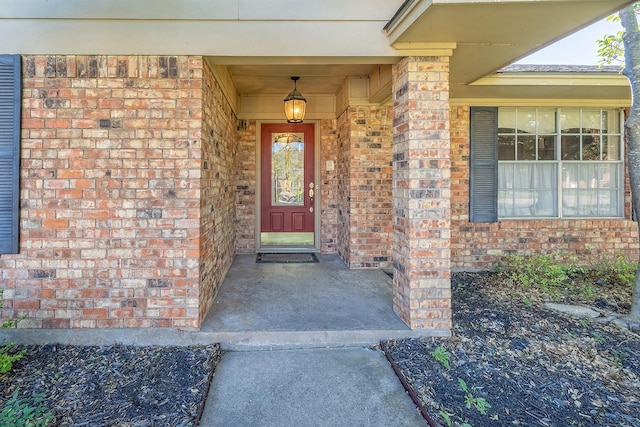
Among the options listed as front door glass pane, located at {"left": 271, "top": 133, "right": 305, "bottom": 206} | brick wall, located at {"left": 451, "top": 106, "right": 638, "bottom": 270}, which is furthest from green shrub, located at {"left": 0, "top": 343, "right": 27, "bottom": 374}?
brick wall, located at {"left": 451, "top": 106, "right": 638, "bottom": 270}

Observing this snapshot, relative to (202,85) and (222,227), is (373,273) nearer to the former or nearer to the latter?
(222,227)

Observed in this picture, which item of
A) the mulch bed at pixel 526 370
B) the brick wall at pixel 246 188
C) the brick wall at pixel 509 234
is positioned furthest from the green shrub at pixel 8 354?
the brick wall at pixel 509 234

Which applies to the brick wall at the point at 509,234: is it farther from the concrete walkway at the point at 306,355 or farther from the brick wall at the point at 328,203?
the brick wall at the point at 328,203

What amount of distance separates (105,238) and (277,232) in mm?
3282

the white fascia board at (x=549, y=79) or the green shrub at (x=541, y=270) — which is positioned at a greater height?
the white fascia board at (x=549, y=79)

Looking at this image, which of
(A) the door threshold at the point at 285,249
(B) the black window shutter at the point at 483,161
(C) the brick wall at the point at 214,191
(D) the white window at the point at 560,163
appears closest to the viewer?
(C) the brick wall at the point at 214,191

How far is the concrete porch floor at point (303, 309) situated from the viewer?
2.88m

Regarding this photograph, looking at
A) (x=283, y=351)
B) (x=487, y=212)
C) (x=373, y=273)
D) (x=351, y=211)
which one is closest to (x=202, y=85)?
(x=283, y=351)

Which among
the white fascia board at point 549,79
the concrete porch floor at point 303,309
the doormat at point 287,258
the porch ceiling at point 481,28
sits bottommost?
the concrete porch floor at point 303,309

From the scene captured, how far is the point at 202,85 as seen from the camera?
2.93 m

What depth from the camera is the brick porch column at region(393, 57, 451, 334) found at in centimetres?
293

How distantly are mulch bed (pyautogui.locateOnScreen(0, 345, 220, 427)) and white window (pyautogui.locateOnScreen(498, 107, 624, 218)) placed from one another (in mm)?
4761

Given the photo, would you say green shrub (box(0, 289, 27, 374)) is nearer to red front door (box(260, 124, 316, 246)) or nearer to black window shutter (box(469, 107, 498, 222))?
red front door (box(260, 124, 316, 246))

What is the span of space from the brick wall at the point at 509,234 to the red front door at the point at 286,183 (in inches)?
89.9
